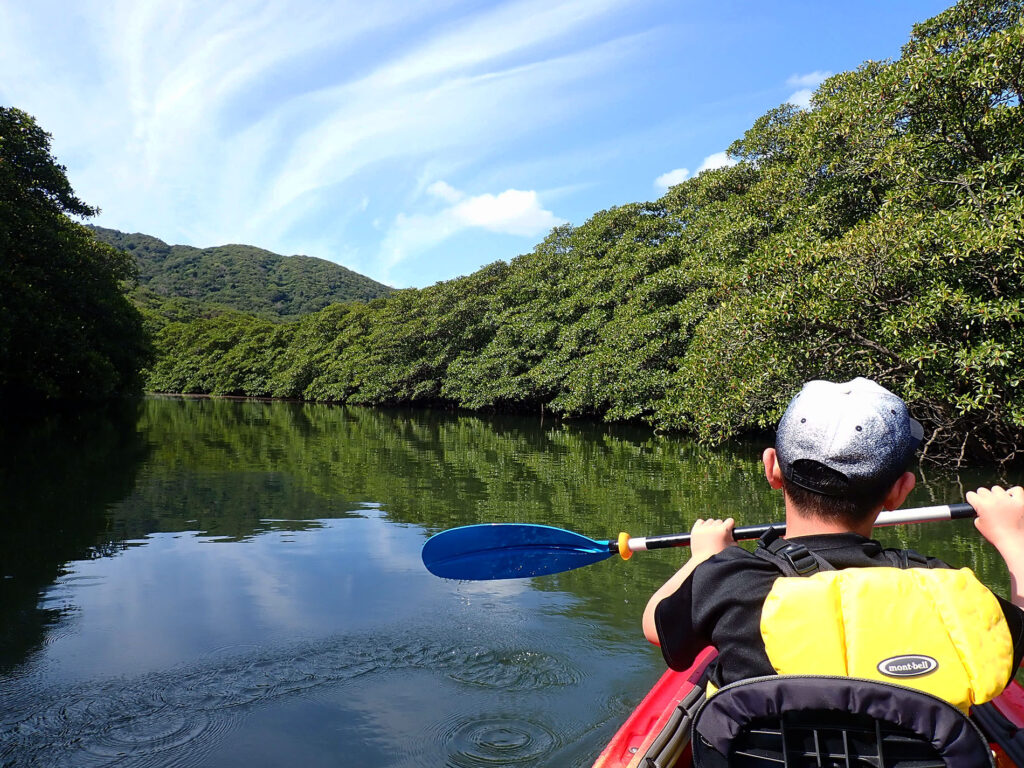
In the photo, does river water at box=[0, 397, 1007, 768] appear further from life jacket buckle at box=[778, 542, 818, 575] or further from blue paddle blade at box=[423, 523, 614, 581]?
life jacket buckle at box=[778, 542, 818, 575]

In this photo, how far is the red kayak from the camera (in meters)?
1.71

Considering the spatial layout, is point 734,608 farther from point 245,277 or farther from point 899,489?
point 245,277

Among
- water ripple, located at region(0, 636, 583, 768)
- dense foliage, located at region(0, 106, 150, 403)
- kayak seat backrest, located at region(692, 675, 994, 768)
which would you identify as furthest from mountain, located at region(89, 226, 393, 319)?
kayak seat backrest, located at region(692, 675, 994, 768)

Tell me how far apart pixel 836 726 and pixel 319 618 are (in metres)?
4.00

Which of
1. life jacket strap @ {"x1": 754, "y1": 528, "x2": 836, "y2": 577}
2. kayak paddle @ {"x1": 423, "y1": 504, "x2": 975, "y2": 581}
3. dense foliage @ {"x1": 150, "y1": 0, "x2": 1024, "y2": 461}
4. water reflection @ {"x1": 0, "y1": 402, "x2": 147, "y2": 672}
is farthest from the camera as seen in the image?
dense foliage @ {"x1": 150, "y1": 0, "x2": 1024, "y2": 461}

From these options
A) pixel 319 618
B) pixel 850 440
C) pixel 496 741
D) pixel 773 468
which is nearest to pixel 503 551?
pixel 496 741

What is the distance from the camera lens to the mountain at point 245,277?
107 m

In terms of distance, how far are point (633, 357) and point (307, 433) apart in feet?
28.6

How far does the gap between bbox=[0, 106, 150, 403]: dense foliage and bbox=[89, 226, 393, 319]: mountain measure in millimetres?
81739

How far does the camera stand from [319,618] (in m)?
4.71

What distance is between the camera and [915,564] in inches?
55.7

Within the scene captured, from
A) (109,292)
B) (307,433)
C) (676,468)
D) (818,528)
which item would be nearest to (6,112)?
(109,292)

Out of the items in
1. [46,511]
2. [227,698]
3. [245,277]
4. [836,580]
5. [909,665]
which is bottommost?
[227,698]

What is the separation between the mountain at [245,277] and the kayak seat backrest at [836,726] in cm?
10412
